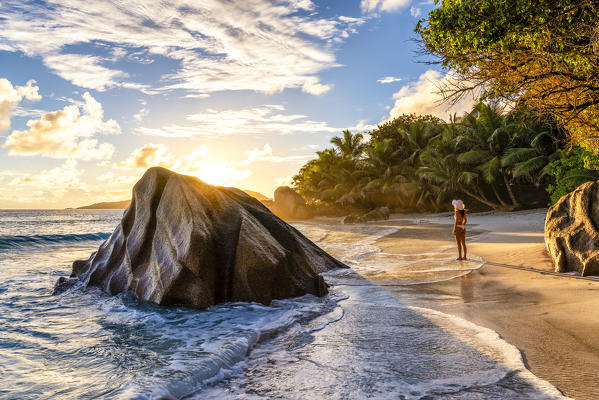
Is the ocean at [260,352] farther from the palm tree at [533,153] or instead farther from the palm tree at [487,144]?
the palm tree at [487,144]

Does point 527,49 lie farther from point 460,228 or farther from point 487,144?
point 487,144

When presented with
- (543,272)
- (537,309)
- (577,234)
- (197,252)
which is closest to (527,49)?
(577,234)

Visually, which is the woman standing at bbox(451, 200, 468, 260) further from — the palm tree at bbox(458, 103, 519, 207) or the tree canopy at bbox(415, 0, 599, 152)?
the palm tree at bbox(458, 103, 519, 207)

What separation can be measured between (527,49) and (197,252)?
713cm

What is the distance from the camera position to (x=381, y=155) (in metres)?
37.3

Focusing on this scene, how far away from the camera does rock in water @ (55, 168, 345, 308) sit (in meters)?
5.59

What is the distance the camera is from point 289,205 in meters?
40.7

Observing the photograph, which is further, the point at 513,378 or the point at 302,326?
the point at 302,326

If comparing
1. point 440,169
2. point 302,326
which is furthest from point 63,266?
point 440,169

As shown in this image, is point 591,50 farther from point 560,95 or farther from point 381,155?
point 381,155

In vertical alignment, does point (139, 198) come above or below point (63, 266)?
above

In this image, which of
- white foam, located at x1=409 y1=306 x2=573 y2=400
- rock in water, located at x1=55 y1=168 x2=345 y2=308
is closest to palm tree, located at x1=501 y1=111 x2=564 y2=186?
rock in water, located at x1=55 y1=168 x2=345 y2=308

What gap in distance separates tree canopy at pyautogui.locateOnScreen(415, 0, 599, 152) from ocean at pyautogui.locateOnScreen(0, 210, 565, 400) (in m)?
4.84

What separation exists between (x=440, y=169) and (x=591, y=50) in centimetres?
2451
